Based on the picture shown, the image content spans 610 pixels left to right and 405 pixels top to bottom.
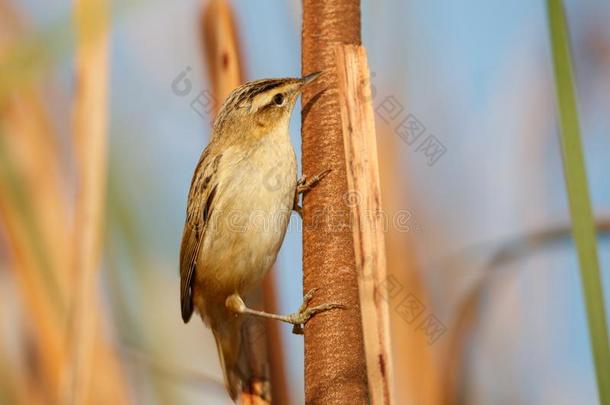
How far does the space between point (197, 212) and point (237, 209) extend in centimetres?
32

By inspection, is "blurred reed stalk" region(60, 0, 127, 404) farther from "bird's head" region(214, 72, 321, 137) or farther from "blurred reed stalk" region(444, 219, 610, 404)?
"blurred reed stalk" region(444, 219, 610, 404)

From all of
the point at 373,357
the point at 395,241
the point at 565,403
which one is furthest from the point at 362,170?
the point at 565,403

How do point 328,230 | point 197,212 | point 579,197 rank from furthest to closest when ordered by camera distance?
point 197,212 → point 328,230 → point 579,197

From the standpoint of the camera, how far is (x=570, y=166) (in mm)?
1511

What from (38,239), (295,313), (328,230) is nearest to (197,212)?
(295,313)

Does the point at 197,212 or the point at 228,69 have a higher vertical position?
the point at 228,69

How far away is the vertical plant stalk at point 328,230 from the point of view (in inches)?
75.2

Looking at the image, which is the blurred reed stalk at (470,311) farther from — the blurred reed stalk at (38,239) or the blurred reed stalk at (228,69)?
the blurred reed stalk at (38,239)

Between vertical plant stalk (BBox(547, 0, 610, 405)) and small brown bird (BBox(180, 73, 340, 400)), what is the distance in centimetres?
171

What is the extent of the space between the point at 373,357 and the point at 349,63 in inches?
35.0

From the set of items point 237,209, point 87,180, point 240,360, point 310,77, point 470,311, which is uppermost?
point 310,77

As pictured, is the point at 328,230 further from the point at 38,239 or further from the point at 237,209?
the point at 237,209

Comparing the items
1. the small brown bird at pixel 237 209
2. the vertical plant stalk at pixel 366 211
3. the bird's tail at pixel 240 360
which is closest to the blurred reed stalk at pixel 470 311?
the bird's tail at pixel 240 360

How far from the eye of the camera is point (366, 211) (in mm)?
2014
